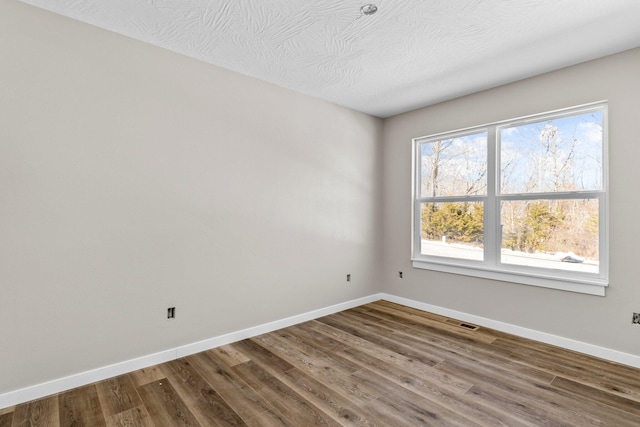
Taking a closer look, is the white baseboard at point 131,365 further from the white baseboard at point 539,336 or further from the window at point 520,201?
the window at point 520,201

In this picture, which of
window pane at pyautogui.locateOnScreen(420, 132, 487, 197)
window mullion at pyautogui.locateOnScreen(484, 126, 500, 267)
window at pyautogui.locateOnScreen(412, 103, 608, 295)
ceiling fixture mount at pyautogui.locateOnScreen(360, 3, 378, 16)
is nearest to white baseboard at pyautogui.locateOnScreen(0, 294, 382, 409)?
window at pyautogui.locateOnScreen(412, 103, 608, 295)

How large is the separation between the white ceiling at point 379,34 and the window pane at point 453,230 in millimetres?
1457

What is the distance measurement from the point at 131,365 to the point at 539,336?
145 inches

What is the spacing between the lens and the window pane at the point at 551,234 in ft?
9.46

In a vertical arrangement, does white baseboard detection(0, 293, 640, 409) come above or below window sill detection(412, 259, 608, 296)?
below

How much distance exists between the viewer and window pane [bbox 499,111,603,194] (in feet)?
9.45

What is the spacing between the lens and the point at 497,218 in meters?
3.48

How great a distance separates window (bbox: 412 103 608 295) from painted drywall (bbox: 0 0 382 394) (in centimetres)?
156

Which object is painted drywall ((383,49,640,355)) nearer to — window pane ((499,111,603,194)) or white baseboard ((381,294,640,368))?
white baseboard ((381,294,640,368))

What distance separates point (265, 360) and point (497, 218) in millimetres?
2822

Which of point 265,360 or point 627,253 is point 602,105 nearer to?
point 627,253

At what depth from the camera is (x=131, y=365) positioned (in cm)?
247

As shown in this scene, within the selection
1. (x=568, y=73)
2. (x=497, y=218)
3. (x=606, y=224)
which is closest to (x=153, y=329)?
(x=497, y=218)

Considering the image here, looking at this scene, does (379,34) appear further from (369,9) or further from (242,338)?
(242,338)
